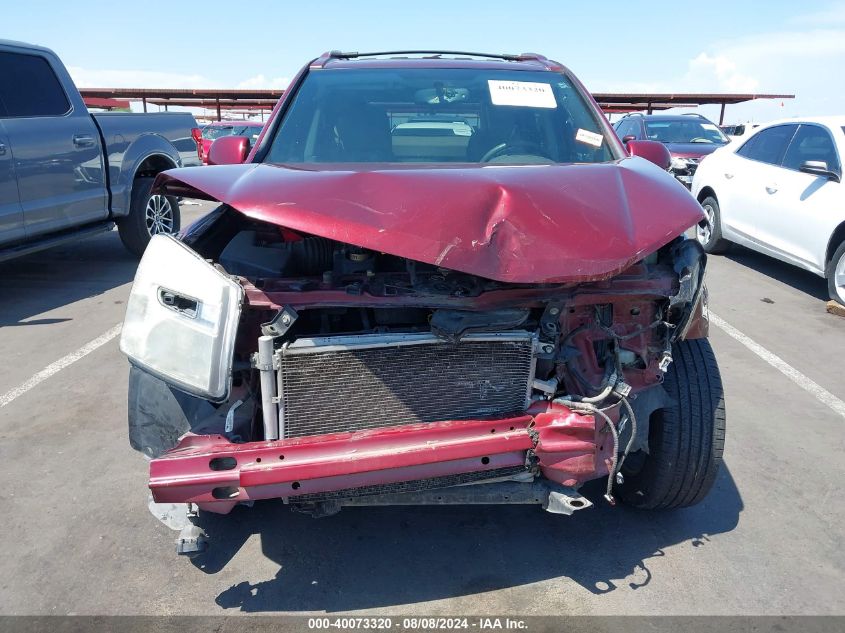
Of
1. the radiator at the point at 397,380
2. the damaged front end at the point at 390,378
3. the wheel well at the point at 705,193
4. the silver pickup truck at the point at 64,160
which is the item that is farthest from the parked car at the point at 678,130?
the radiator at the point at 397,380

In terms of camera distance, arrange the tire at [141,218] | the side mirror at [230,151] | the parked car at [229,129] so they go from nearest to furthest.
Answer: the side mirror at [230,151], the tire at [141,218], the parked car at [229,129]

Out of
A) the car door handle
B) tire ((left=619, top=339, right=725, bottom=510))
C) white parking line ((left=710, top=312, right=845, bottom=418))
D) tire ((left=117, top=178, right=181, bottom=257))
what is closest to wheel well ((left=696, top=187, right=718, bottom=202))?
white parking line ((left=710, top=312, right=845, bottom=418))

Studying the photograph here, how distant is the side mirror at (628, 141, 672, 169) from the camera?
3588 mm

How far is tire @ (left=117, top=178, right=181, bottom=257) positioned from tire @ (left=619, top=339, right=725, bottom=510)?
19.4 ft

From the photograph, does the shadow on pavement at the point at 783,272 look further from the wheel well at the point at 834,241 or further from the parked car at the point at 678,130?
the parked car at the point at 678,130

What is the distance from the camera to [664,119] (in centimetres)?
1159

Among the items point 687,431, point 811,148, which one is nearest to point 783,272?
point 811,148

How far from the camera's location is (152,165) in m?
7.52

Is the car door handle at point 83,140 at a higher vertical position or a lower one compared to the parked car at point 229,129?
higher

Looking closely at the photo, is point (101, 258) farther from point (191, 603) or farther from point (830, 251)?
point (830, 251)

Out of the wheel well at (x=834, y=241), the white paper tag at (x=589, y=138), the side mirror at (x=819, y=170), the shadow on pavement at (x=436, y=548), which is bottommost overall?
the shadow on pavement at (x=436, y=548)

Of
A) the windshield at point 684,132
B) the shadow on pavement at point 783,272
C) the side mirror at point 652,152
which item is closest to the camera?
the side mirror at point 652,152

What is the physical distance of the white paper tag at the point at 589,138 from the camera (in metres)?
3.34

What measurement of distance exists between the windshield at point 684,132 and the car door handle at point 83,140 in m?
8.53
